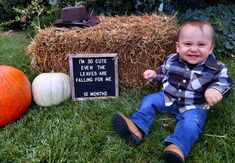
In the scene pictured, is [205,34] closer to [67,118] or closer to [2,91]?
[67,118]

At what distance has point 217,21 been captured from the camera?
15.4 feet

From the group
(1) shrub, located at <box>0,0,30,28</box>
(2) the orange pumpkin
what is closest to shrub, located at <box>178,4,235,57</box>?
(2) the orange pumpkin

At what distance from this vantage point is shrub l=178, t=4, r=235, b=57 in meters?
4.40

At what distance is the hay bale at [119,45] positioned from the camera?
11.1 ft

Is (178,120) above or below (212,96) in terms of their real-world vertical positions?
below

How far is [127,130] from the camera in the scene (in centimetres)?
268

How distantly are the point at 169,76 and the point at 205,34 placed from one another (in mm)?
464

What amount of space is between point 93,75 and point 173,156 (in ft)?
4.17

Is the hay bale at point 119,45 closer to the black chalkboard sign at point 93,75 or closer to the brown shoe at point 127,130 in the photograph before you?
the black chalkboard sign at point 93,75

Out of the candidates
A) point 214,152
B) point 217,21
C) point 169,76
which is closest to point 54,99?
point 169,76

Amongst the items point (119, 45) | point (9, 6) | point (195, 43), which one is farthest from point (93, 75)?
point (9, 6)

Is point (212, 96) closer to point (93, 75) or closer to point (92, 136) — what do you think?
point (92, 136)

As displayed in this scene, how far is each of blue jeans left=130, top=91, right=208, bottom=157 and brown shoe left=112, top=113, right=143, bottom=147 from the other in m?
0.06

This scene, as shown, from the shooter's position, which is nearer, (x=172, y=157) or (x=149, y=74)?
(x=172, y=157)
